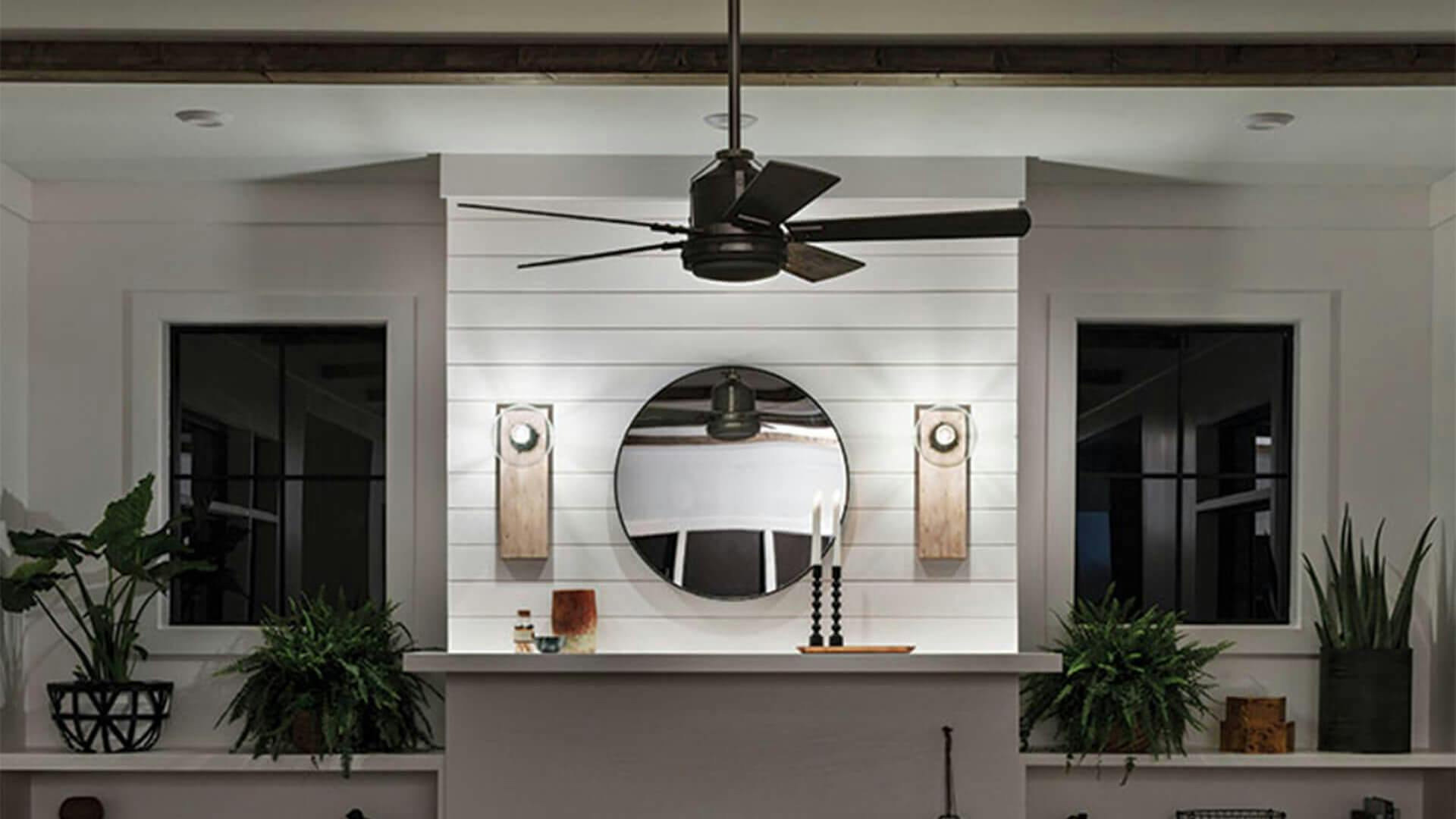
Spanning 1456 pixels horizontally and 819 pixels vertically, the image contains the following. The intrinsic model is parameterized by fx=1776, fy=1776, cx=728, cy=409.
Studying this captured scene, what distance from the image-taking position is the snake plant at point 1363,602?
5.87 meters

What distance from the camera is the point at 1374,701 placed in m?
5.82

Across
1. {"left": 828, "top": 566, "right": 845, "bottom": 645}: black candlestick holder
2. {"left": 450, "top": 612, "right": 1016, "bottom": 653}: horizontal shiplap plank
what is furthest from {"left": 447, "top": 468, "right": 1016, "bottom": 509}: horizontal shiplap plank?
{"left": 450, "top": 612, "right": 1016, "bottom": 653}: horizontal shiplap plank

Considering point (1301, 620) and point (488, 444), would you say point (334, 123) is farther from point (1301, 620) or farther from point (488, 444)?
point (1301, 620)

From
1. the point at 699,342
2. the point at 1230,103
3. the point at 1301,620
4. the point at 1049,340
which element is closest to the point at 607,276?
the point at 699,342

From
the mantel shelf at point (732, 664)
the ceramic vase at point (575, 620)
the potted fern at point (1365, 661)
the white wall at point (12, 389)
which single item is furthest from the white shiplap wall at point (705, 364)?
the white wall at point (12, 389)

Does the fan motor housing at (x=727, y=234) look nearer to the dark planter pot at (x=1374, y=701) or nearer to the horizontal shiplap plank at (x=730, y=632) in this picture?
the horizontal shiplap plank at (x=730, y=632)

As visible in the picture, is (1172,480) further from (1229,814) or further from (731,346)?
(731,346)

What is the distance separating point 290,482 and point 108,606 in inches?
29.1

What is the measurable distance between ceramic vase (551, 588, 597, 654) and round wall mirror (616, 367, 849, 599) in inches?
10.1

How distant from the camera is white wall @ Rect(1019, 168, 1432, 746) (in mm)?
6109

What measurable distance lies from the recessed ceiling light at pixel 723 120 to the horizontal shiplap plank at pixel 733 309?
70 centimetres

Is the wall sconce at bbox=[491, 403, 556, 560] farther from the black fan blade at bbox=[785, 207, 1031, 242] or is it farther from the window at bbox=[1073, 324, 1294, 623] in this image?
the black fan blade at bbox=[785, 207, 1031, 242]

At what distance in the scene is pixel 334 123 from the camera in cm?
527

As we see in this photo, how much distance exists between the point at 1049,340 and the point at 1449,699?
5.89 ft
